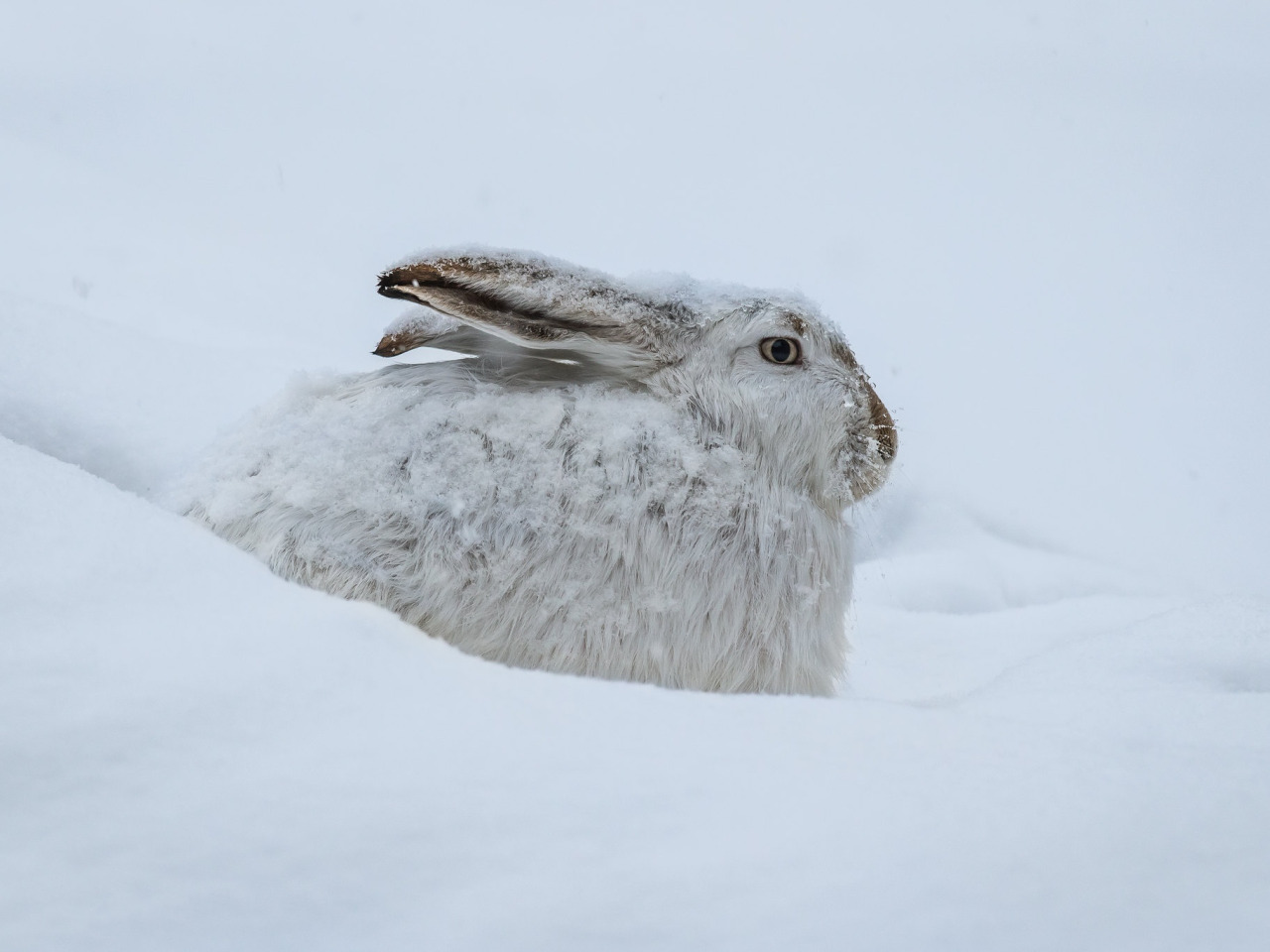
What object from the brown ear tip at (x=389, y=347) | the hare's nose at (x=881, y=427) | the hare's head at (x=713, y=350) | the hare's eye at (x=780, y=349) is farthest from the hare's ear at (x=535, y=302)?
the hare's nose at (x=881, y=427)

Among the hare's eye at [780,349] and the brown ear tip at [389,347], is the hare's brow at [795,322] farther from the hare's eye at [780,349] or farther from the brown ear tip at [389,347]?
the brown ear tip at [389,347]

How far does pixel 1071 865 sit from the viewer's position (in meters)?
1.14

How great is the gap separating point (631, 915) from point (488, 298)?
157 centimetres

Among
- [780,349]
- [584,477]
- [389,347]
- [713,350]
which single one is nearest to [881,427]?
[780,349]

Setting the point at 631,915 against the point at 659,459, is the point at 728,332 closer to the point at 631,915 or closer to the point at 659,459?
the point at 659,459

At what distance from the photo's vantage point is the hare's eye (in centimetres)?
261

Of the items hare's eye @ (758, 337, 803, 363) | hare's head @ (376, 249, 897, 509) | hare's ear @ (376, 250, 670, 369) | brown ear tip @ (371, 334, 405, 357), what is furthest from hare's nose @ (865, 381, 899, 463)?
brown ear tip @ (371, 334, 405, 357)

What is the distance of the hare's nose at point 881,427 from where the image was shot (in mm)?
2682

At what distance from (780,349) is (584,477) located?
2.21ft

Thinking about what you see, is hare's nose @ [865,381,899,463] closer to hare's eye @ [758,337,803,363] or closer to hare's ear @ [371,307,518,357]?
hare's eye @ [758,337,803,363]

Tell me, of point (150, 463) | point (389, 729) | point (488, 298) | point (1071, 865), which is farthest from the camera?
point (150, 463)

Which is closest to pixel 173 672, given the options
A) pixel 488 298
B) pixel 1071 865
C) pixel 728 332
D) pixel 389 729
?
pixel 389 729

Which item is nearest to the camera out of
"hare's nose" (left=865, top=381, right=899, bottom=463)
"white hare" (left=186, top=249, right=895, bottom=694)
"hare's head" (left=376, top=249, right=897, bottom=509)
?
"white hare" (left=186, top=249, right=895, bottom=694)

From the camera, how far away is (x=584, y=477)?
2.25m
